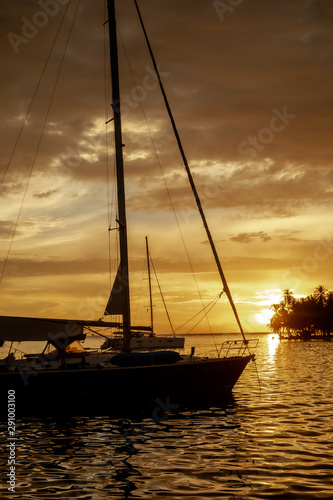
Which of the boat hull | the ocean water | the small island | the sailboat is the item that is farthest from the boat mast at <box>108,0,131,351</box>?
the small island

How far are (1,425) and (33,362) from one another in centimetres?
365

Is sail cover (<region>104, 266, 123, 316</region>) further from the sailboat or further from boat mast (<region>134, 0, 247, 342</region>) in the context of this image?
boat mast (<region>134, 0, 247, 342</region>)

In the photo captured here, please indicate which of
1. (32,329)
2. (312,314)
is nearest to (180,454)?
(32,329)

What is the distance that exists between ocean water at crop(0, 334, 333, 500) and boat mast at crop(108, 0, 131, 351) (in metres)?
4.17

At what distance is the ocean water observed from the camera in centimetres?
1101

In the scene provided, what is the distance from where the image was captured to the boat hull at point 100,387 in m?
21.2

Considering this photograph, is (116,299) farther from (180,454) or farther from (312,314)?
(312,314)

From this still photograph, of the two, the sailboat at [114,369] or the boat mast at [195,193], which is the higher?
the boat mast at [195,193]

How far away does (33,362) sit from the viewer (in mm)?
22406

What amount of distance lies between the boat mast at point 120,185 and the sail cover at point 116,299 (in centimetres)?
14

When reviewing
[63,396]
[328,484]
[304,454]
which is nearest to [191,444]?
[304,454]

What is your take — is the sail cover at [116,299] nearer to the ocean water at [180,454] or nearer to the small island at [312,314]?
the ocean water at [180,454]

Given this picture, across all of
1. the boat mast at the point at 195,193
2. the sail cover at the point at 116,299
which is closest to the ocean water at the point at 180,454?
the sail cover at the point at 116,299

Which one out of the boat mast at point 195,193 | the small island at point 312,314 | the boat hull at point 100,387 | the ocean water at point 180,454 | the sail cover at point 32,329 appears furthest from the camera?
the small island at point 312,314
